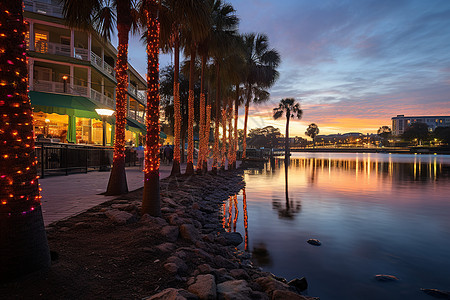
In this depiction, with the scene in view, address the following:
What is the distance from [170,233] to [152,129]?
245 centimetres

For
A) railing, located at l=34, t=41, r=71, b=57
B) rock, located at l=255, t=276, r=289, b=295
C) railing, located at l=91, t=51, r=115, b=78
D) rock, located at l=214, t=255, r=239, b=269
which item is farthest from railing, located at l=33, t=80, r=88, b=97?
rock, located at l=255, t=276, r=289, b=295

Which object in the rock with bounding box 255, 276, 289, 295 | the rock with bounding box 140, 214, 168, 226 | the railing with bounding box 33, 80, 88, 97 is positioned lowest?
the rock with bounding box 255, 276, 289, 295

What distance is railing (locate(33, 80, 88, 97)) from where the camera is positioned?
20.5 meters

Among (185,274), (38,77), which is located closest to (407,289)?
(185,274)

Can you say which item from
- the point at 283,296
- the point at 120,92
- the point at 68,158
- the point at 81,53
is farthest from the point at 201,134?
the point at 81,53

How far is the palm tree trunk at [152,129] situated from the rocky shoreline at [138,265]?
0.41 metres

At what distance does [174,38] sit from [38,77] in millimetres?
16292

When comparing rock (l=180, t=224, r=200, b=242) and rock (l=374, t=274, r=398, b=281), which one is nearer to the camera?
rock (l=374, t=274, r=398, b=281)

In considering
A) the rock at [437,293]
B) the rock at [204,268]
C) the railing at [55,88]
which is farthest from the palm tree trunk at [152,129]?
the railing at [55,88]

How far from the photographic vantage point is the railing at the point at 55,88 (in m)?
20.5

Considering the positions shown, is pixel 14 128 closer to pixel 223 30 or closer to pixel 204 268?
pixel 204 268

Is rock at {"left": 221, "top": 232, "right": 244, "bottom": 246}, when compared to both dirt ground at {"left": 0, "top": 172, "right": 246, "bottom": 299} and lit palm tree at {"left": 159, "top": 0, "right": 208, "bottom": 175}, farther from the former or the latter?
lit palm tree at {"left": 159, "top": 0, "right": 208, "bottom": 175}

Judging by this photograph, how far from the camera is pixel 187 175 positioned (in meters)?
14.8

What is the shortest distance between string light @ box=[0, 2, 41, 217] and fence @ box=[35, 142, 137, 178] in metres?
10.3
